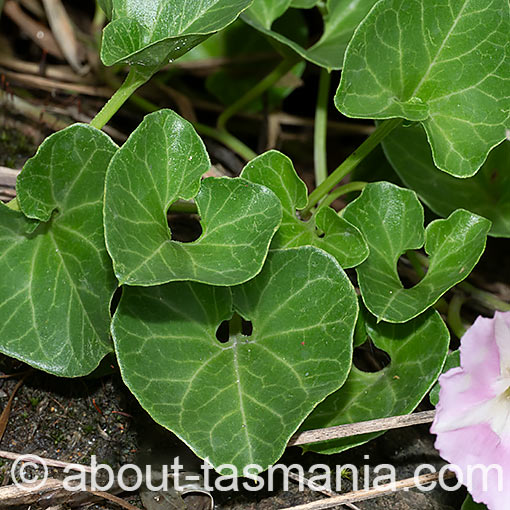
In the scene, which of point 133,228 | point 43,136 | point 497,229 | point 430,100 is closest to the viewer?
point 133,228

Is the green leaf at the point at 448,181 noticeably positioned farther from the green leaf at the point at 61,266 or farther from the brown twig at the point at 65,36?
the brown twig at the point at 65,36

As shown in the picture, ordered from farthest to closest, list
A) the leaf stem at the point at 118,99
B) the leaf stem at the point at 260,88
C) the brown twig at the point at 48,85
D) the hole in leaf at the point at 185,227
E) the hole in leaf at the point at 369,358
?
1. the brown twig at the point at 48,85
2. the leaf stem at the point at 260,88
3. the hole in leaf at the point at 185,227
4. the hole in leaf at the point at 369,358
5. the leaf stem at the point at 118,99

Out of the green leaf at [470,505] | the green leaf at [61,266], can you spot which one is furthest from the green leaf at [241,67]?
the green leaf at [470,505]

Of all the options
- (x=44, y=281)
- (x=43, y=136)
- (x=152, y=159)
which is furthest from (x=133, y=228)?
(x=43, y=136)

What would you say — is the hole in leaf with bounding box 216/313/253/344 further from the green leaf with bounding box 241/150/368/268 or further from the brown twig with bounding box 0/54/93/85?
the brown twig with bounding box 0/54/93/85

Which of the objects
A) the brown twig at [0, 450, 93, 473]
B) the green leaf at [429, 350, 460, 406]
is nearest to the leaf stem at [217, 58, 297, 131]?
the green leaf at [429, 350, 460, 406]

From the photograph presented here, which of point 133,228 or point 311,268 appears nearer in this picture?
point 133,228

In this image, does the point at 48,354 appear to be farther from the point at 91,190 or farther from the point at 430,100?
the point at 430,100
